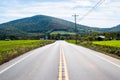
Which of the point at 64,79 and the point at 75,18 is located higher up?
the point at 75,18

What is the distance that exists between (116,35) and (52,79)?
154636 millimetres

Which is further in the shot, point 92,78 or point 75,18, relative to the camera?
point 75,18

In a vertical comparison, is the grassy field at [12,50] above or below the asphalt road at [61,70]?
below

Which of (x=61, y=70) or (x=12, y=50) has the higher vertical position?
(x=61, y=70)

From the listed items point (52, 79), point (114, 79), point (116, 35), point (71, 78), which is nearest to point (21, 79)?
point (52, 79)

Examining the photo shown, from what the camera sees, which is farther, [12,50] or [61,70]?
[12,50]

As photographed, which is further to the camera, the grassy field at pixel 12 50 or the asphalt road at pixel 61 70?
the grassy field at pixel 12 50

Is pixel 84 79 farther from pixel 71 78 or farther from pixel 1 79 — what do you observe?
pixel 1 79

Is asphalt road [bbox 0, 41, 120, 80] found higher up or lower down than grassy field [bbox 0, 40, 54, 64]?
higher up

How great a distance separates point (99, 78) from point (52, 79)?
6.56 feet

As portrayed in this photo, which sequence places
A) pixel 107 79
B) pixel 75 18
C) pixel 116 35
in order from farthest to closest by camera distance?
pixel 116 35
pixel 75 18
pixel 107 79

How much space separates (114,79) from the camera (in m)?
11.6

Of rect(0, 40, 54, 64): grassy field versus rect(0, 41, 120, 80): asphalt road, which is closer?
rect(0, 41, 120, 80): asphalt road

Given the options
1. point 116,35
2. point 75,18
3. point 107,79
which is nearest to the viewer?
point 107,79
